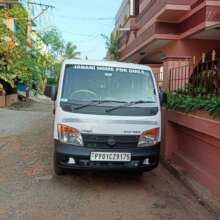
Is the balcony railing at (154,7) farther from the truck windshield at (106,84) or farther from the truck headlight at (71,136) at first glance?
the truck headlight at (71,136)

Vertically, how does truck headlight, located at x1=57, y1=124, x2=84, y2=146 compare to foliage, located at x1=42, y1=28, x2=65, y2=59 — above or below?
below

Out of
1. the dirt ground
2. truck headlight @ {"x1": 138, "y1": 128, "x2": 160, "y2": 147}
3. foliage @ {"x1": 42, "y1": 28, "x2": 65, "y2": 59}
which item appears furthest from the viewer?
foliage @ {"x1": 42, "y1": 28, "x2": 65, "y2": 59}

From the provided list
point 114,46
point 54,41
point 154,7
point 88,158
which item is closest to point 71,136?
point 88,158

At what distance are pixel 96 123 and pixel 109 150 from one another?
0.47 meters

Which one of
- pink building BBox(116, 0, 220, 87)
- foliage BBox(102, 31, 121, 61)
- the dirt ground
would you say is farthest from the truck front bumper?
foliage BBox(102, 31, 121, 61)

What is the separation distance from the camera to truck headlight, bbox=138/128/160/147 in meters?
5.01

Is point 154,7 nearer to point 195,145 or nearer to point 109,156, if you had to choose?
point 195,145

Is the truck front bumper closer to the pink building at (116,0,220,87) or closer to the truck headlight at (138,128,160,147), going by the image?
the truck headlight at (138,128,160,147)

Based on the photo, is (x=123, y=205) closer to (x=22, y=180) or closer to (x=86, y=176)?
(x=86, y=176)

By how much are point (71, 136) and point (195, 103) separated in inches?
88.6

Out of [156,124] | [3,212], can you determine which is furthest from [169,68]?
[3,212]

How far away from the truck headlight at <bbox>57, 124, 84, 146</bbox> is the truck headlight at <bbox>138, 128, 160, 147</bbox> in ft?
3.15

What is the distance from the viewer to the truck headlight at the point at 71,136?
4832 millimetres

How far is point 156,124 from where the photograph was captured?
5.12 m
